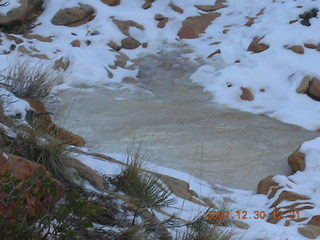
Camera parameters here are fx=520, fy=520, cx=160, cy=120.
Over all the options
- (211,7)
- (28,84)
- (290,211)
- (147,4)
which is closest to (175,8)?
(147,4)

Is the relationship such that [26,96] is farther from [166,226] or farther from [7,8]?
[7,8]

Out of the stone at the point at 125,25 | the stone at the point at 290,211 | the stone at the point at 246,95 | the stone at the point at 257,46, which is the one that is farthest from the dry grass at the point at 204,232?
the stone at the point at 125,25

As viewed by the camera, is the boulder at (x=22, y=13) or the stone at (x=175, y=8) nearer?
the boulder at (x=22, y=13)

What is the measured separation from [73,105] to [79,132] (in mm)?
967

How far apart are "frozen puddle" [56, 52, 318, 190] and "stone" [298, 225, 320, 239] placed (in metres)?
1.44

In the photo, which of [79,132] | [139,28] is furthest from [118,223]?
[139,28]

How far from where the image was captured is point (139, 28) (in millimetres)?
10250

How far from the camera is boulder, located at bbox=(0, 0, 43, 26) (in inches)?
379

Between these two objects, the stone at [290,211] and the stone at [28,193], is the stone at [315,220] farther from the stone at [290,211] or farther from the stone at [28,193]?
the stone at [28,193]

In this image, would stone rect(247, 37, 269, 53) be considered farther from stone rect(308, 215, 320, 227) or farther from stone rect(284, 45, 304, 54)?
stone rect(308, 215, 320, 227)

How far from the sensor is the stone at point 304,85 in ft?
25.9

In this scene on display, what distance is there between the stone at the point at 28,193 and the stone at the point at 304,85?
590 centimetres

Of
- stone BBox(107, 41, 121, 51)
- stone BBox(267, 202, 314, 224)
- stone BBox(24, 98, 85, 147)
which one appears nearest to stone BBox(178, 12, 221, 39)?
stone BBox(107, 41, 121, 51)

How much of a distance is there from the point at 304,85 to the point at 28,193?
630 centimetres
